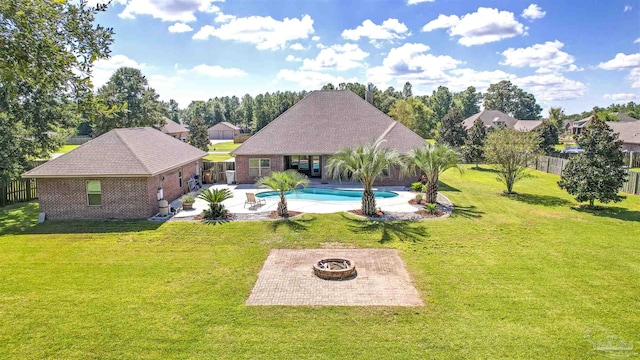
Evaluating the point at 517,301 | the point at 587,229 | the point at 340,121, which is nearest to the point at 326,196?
the point at 340,121

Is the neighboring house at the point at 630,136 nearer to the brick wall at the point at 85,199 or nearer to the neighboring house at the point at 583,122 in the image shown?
the neighboring house at the point at 583,122

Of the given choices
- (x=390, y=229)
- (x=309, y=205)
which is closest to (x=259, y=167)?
(x=309, y=205)

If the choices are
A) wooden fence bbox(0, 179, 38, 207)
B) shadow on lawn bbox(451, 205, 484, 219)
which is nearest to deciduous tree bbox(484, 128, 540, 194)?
shadow on lawn bbox(451, 205, 484, 219)

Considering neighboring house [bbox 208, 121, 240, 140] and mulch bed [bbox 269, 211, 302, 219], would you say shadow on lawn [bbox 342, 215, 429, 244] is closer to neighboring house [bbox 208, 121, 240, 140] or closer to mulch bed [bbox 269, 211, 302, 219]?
mulch bed [bbox 269, 211, 302, 219]

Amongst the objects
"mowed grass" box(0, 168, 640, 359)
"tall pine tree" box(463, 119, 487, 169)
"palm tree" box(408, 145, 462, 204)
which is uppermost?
"tall pine tree" box(463, 119, 487, 169)

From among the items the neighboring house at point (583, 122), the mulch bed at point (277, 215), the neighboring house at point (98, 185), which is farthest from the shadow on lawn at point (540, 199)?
the neighboring house at point (583, 122)

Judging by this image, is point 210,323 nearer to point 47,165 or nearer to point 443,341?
point 443,341
